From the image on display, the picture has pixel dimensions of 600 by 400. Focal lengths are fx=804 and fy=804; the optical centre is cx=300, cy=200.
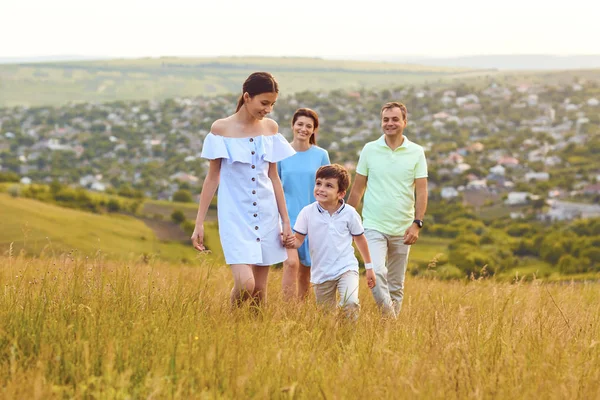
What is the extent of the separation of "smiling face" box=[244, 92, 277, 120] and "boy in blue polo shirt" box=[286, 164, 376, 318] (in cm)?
58

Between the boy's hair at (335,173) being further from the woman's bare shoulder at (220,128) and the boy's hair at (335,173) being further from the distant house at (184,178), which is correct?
the distant house at (184,178)

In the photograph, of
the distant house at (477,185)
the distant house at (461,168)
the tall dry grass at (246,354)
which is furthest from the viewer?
the distant house at (461,168)

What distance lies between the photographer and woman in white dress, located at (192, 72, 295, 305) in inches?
200

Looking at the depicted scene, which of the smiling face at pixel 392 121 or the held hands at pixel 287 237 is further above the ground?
the smiling face at pixel 392 121

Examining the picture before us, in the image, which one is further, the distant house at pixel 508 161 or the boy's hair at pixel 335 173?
the distant house at pixel 508 161

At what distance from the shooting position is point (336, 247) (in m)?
5.34

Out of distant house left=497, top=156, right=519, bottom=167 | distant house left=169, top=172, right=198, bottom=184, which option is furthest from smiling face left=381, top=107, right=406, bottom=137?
distant house left=497, top=156, right=519, bottom=167

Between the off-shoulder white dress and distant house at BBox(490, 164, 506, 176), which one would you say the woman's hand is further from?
distant house at BBox(490, 164, 506, 176)

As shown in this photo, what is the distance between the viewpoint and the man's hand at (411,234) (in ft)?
20.1

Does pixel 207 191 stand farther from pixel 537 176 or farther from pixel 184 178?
pixel 184 178

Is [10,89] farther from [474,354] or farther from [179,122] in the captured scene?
[474,354]

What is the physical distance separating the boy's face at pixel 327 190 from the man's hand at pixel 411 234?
1013 millimetres

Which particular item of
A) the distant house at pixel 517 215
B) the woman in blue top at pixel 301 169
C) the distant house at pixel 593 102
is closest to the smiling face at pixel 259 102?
the woman in blue top at pixel 301 169

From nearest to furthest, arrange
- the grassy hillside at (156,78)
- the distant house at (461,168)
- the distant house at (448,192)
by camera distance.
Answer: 1. the distant house at (448,192)
2. the distant house at (461,168)
3. the grassy hillside at (156,78)
